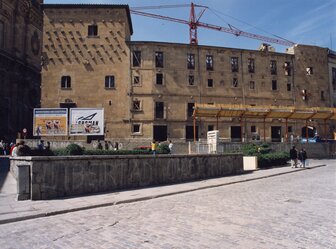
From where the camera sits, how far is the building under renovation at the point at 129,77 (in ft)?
122

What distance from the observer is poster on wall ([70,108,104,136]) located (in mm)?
28781

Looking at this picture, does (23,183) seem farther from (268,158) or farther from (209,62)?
(209,62)

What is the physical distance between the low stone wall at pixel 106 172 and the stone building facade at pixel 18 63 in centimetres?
3246

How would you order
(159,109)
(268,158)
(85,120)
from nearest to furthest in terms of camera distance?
(268,158) → (85,120) → (159,109)

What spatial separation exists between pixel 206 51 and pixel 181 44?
351 cm

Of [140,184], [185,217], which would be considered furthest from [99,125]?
[185,217]

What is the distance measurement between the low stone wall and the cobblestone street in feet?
8.15

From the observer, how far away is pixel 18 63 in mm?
45219

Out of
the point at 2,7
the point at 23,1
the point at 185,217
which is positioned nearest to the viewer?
the point at 185,217

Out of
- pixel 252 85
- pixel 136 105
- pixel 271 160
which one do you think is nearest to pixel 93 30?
pixel 136 105

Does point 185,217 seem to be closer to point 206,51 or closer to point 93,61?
point 93,61

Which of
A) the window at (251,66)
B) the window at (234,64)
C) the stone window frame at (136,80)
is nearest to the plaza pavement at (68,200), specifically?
the stone window frame at (136,80)

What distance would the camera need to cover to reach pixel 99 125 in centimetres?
2872

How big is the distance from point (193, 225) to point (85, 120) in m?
23.2
